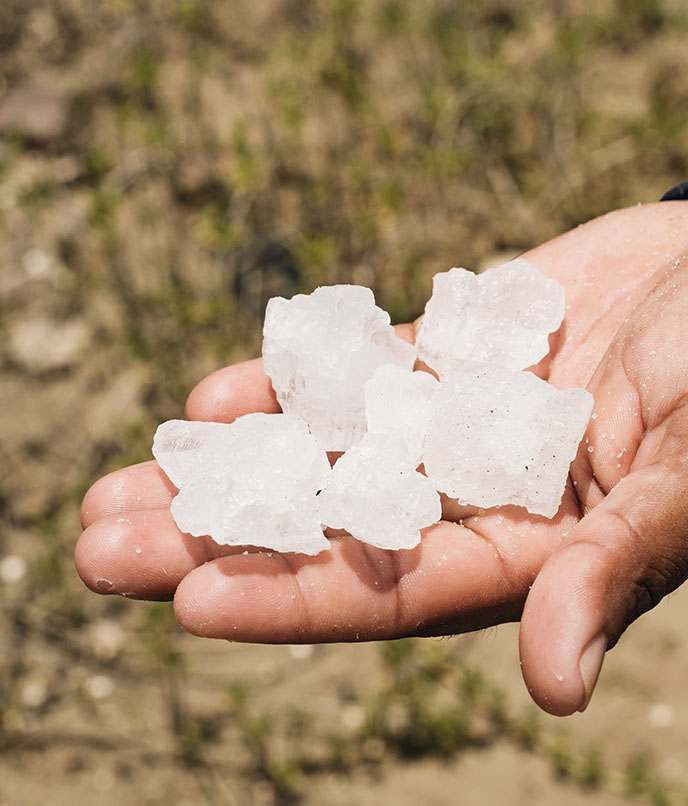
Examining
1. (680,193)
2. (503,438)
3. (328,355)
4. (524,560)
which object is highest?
(680,193)

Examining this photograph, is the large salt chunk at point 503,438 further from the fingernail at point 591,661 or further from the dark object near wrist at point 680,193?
the dark object near wrist at point 680,193

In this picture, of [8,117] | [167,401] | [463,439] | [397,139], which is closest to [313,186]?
[397,139]

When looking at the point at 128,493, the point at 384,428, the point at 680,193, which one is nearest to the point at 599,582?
the point at 384,428

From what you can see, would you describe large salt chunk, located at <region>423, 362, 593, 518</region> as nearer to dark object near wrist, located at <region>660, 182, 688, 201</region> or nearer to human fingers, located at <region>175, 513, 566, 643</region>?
human fingers, located at <region>175, 513, 566, 643</region>

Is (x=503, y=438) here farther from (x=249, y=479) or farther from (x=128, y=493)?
(x=128, y=493)

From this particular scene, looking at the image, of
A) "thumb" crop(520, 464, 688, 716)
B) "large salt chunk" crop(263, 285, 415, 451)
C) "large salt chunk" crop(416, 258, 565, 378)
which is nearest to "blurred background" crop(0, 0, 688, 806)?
"large salt chunk" crop(416, 258, 565, 378)

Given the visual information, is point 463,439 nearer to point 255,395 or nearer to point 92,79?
point 255,395
